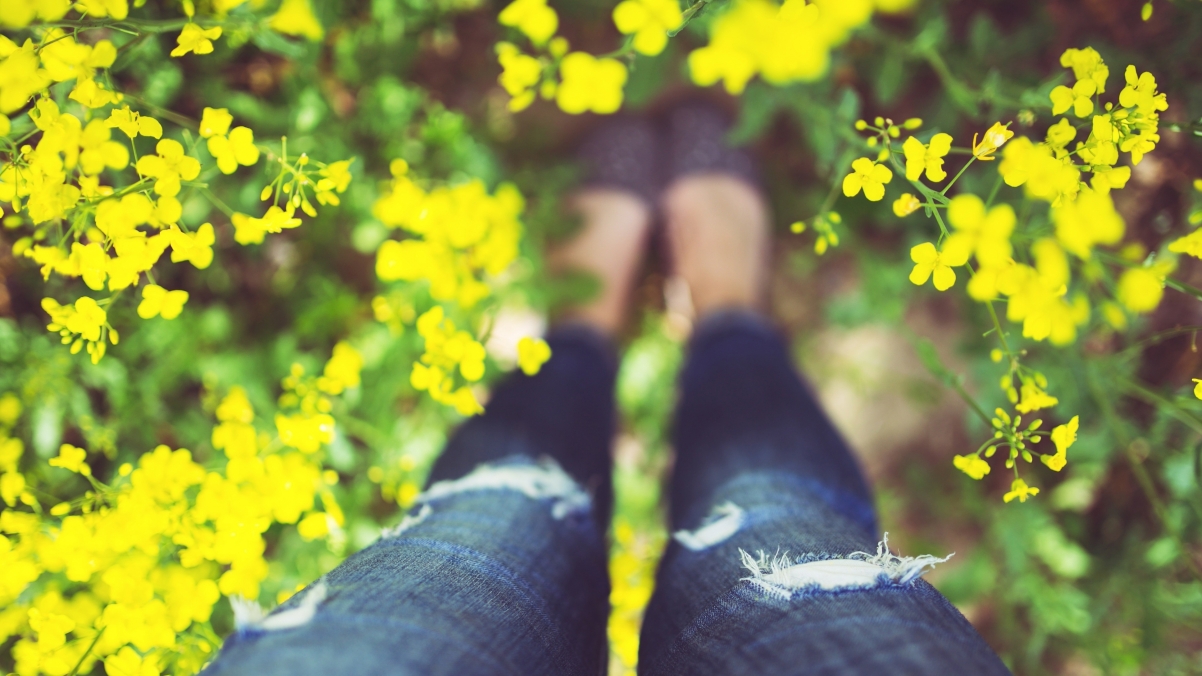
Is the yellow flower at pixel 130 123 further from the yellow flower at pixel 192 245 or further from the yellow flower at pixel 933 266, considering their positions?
the yellow flower at pixel 933 266

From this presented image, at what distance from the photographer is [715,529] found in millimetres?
988

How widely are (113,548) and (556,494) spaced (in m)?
0.59

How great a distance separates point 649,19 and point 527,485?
2.33ft

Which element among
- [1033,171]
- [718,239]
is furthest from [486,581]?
[718,239]

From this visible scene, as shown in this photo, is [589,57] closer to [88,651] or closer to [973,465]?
[973,465]

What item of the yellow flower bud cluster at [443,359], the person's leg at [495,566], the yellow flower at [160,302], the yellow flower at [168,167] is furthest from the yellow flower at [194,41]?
the person's leg at [495,566]

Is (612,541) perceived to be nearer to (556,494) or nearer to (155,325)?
(556,494)

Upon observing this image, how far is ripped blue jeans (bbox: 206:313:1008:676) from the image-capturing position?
68 centimetres

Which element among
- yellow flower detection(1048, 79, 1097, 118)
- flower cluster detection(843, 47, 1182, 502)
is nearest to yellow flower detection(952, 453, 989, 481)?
flower cluster detection(843, 47, 1182, 502)

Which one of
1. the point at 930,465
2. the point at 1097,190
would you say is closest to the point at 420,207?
the point at 1097,190

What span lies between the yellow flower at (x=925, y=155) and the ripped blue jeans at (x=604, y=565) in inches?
16.9

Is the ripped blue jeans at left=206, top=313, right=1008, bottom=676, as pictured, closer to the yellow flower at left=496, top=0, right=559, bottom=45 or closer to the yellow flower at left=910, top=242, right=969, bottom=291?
the yellow flower at left=910, top=242, right=969, bottom=291

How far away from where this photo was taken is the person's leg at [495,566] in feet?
2.23

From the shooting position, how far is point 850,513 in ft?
3.58
